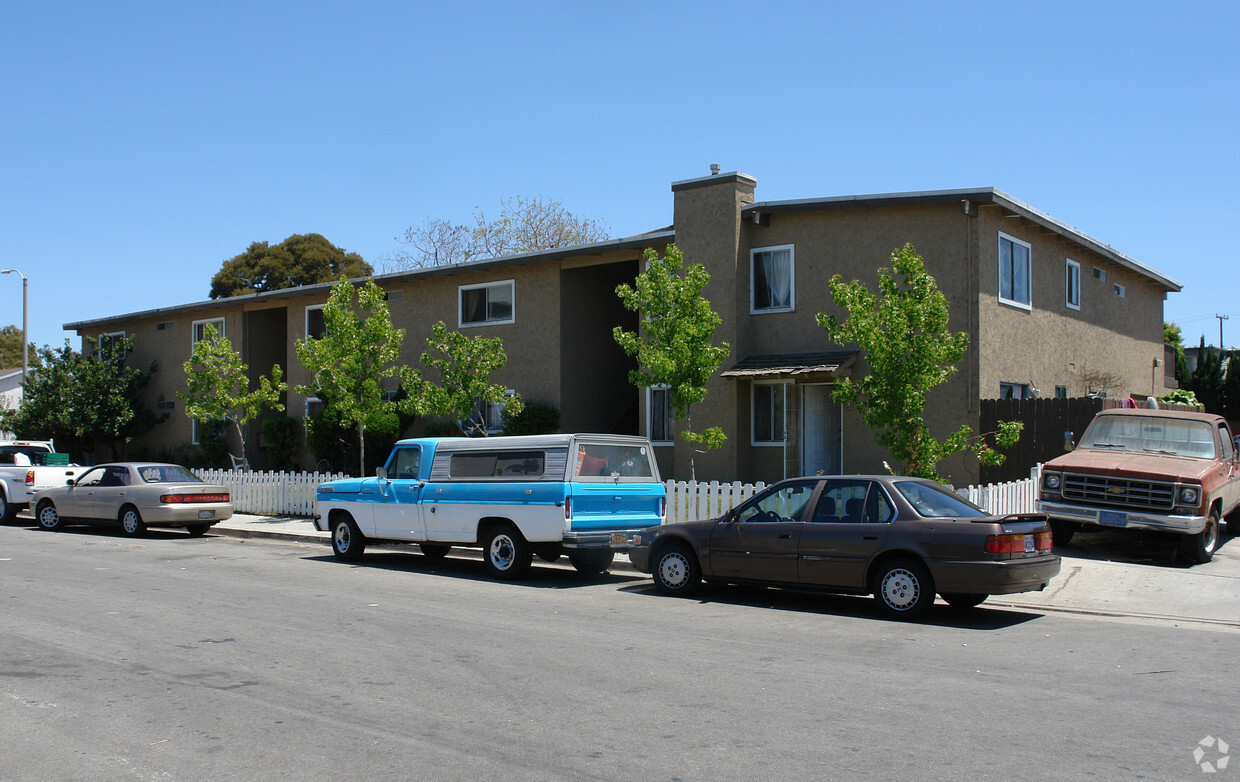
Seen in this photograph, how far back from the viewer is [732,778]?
5348 millimetres

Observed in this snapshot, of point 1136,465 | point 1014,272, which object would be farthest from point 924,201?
point 1136,465

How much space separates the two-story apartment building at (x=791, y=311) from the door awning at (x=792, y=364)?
0.04 meters

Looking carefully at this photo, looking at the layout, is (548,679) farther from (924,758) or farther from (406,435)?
(406,435)

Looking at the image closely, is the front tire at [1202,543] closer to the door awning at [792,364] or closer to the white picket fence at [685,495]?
the white picket fence at [685,495]

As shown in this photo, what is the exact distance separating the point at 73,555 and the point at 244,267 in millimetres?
42567

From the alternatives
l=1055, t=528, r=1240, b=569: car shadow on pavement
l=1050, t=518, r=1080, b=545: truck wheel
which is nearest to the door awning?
l=1050, t=518, r=1080, b=545: truck wheel

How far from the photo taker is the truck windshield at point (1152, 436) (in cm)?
1516

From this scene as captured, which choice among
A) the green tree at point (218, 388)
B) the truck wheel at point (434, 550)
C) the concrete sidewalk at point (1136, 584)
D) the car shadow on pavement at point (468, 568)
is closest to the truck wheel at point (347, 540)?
the car shadow on pavement at point (468, 568)

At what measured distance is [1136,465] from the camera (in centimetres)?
1423

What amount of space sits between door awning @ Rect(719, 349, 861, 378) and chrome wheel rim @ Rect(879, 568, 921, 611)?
25.7 feet

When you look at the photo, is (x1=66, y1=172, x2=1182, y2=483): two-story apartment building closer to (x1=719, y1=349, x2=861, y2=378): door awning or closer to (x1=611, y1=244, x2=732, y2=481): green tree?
(x1=719, y1=349, x2=861, y2=378): door awning

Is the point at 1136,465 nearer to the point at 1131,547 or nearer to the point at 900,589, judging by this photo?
the point at 1131,547

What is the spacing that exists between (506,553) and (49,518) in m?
12.6

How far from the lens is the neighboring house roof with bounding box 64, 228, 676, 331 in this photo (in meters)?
21.5
